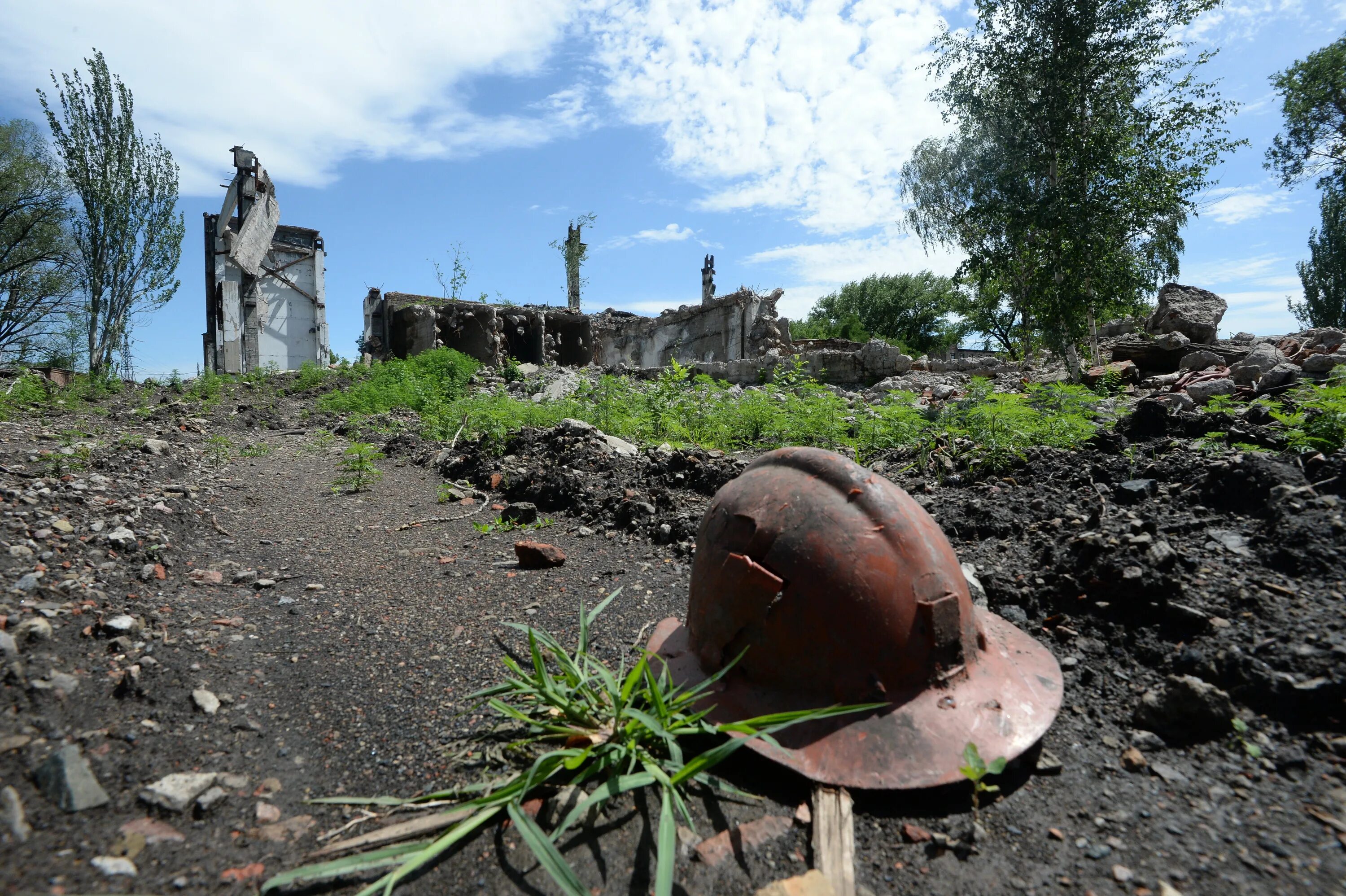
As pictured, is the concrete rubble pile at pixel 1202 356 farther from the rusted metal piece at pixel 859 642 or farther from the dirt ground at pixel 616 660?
the rusted metal piece at pixel 859 642

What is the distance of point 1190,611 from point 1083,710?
0.54 metres

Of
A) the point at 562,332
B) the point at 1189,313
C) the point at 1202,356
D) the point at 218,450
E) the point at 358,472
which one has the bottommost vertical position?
the point at 358,472

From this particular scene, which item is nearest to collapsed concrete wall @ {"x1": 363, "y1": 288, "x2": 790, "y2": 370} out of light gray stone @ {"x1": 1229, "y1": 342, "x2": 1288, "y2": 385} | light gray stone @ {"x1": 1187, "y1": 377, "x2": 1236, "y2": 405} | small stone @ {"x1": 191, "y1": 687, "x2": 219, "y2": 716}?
light gray stone @ {"x1": 1229, "y1": 342, "x2": 1288, "y2": 385}

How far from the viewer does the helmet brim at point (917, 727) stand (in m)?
1.65

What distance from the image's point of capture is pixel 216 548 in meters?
3.62

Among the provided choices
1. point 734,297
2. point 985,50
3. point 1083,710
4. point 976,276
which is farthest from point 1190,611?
point 734,297

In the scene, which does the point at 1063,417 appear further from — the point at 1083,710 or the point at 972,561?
the point at 1083,710

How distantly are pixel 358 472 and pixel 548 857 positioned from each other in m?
4.98

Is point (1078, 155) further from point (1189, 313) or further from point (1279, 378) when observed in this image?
point (1279, 378)

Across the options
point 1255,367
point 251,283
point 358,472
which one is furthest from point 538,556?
point 251,283

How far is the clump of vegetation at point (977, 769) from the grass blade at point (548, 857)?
90 centimetres

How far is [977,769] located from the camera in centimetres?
158

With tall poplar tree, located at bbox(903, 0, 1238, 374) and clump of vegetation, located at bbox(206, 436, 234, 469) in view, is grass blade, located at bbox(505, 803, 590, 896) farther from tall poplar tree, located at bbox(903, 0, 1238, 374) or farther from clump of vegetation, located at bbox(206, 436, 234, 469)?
tall poplar tree, located at bbox(903, 0, 1238, 374)

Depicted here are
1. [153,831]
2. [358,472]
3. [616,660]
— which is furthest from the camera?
[358,472]
